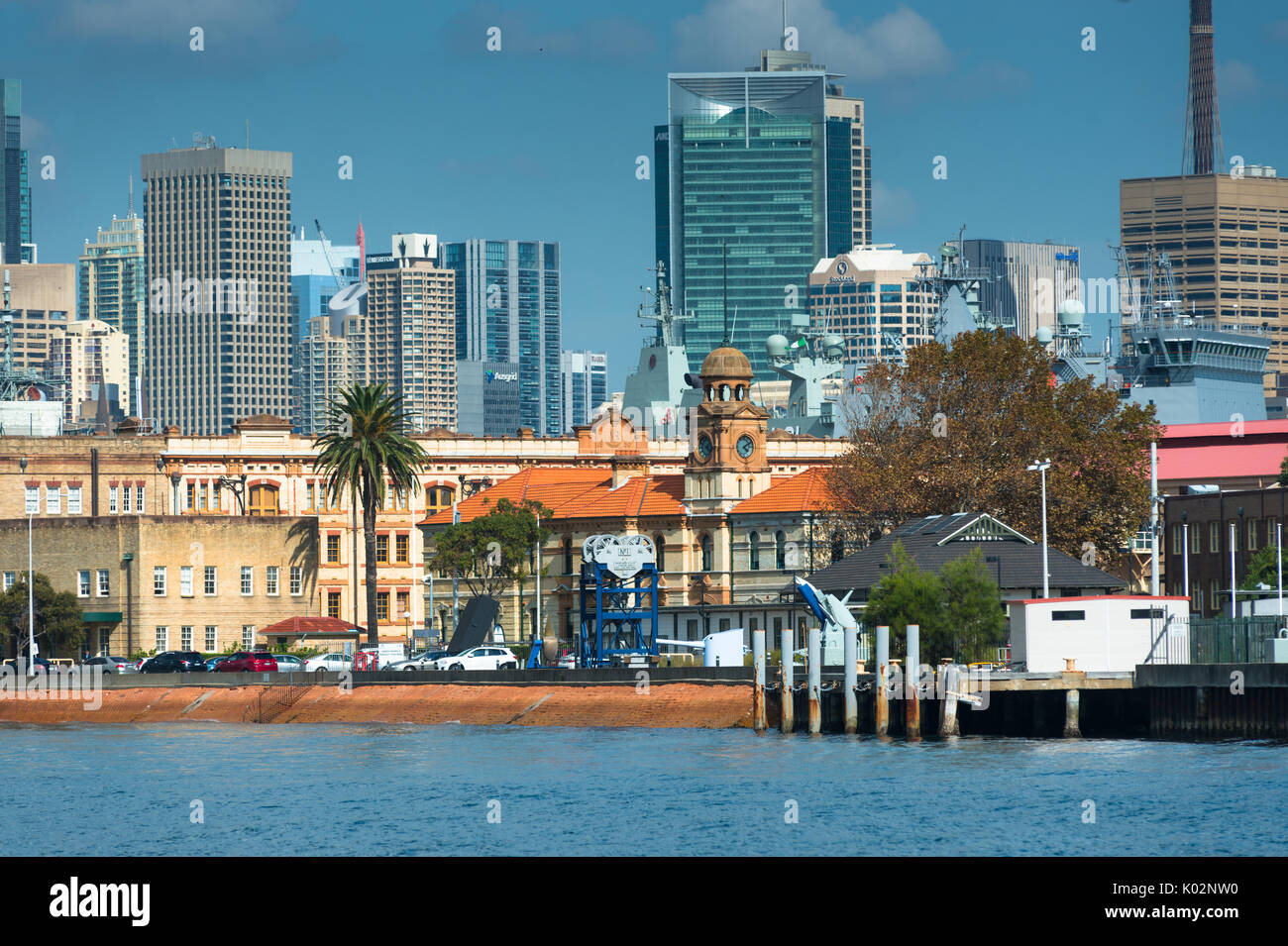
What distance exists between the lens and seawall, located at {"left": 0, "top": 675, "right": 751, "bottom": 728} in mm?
87562

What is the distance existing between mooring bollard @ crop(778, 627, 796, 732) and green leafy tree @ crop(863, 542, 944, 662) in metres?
3.95

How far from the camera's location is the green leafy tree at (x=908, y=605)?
272ft

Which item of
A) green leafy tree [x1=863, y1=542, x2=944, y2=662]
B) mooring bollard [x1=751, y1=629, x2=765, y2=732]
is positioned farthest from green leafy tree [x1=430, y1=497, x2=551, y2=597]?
green leafy tree [x1=863, y1=542, x2=944, y2=662]

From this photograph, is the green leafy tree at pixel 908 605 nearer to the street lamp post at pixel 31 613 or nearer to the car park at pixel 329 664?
the car park at pixel 329 664

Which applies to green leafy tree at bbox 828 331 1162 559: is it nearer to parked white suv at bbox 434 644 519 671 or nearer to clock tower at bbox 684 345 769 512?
clock tower at bbox 684 345 769 512

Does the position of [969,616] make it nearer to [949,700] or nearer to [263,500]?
[949,700]

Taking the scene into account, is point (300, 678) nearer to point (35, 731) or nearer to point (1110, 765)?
point (35, 731)

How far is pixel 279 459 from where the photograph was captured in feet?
484

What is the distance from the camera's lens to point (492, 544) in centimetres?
12619

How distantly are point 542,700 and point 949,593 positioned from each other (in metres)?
18.4

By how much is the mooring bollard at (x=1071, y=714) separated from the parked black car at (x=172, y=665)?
4579cm
